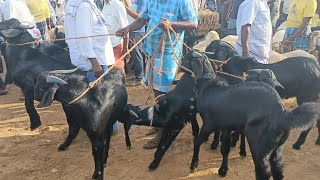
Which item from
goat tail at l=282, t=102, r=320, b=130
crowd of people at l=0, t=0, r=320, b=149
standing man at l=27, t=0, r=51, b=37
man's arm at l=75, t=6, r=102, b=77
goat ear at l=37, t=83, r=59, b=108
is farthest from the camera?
standing man at l=27, t=0, r=51, b=37

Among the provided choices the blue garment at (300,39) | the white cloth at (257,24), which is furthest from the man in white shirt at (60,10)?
the white cloth at (257,24)

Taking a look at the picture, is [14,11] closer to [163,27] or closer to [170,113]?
[163,27]

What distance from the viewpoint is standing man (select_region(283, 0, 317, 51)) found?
684 cm

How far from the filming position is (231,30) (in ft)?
30.5

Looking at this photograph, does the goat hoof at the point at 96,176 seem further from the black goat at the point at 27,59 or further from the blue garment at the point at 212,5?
the blue garment at the point at 212,5

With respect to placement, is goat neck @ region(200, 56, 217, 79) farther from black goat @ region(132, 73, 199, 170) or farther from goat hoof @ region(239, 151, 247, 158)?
goat hoof @ region(239, 151, 247, 158)

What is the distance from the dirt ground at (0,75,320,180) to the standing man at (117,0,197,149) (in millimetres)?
438

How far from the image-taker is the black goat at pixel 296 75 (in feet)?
17.0

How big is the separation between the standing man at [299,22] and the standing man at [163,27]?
124 inches

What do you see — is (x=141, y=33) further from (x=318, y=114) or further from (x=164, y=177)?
(x=318, y=114)

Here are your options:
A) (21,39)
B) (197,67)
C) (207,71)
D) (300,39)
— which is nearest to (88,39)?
Answer: (197,67)

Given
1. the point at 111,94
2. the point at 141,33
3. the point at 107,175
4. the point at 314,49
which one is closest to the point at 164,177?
the point at 107,175

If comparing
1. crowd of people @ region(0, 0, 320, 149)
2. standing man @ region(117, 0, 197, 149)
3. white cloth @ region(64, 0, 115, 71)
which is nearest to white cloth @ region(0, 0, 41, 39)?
crowd of people @ region(0, 0, 320, 149)

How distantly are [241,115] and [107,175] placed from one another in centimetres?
186
